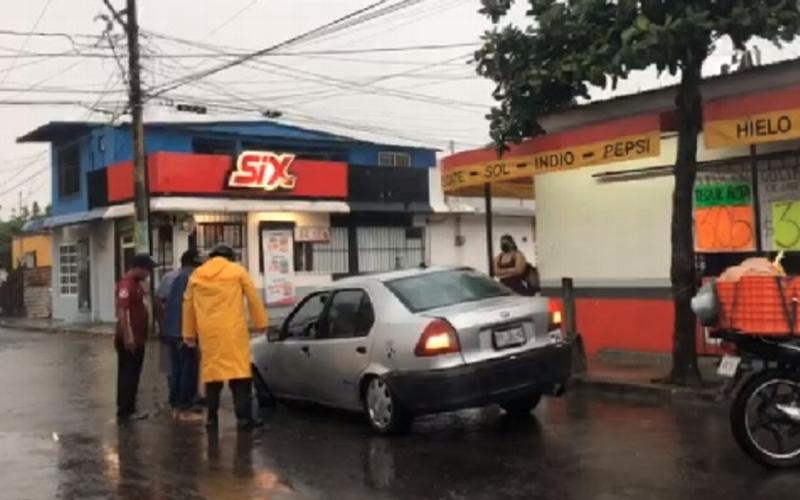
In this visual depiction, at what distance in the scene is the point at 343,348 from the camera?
29.0 feet

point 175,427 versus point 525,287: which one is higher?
point 525,287

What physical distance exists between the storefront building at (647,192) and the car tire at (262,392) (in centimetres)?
469

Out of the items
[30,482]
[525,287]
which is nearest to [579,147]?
[525,287]

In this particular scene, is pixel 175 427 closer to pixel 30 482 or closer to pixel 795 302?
pixel 30 482

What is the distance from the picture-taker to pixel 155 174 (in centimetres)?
2447

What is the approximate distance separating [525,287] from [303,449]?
5767 millimetres

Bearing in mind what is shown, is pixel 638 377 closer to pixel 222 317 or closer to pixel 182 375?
pixel 222 317

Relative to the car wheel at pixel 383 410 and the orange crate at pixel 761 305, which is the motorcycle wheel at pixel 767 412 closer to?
the orange crate at pixel 761 305

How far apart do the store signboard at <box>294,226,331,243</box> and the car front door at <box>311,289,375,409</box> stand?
17604 mm

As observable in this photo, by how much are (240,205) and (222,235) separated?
1.17m

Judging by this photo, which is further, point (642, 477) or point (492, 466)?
point (492, 466)

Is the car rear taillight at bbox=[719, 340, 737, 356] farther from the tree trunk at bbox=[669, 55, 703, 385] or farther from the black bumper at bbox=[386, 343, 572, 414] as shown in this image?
the tree trunk at bbox=[669, 55, 703, 385]

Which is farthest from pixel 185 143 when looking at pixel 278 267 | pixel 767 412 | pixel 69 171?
pixel 767 412

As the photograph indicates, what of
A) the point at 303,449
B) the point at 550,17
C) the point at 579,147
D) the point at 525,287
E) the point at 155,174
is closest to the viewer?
the point at 303,449
